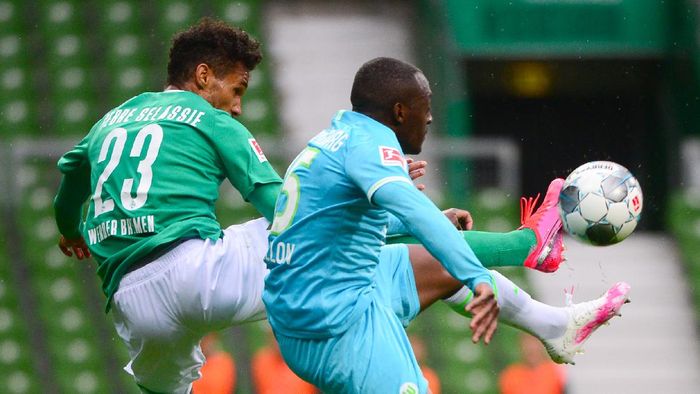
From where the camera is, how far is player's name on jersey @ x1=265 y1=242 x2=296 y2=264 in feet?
14.6

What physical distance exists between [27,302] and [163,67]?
2664mm

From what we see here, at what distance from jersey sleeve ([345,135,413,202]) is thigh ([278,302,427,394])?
19.1 inches

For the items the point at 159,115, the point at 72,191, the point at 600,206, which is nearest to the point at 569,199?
the point at 600,206

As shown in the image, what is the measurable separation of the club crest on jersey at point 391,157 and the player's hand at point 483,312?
487 mm

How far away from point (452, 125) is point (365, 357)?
6054mm

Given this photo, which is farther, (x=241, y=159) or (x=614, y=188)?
(x=614, y=188)

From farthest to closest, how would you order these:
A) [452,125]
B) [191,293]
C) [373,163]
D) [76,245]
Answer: [452,125], [76,245], [191,293], [373,163]

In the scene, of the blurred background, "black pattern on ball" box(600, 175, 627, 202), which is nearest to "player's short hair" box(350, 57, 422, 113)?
"black pattern on ball" box(600, 175, 627, 202)

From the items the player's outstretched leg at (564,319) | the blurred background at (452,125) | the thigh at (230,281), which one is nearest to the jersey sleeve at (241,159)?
the thigh at (230,281)

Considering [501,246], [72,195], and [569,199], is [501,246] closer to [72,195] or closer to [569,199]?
[569,199]

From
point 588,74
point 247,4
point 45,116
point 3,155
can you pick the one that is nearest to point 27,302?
point 3,155

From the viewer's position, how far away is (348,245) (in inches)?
176

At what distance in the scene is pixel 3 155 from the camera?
28.9 ft

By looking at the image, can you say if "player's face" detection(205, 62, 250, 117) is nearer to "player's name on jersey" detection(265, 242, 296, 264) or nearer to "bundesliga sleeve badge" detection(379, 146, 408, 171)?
"player's name on jersey" detection(265, 242, 296, 264)
